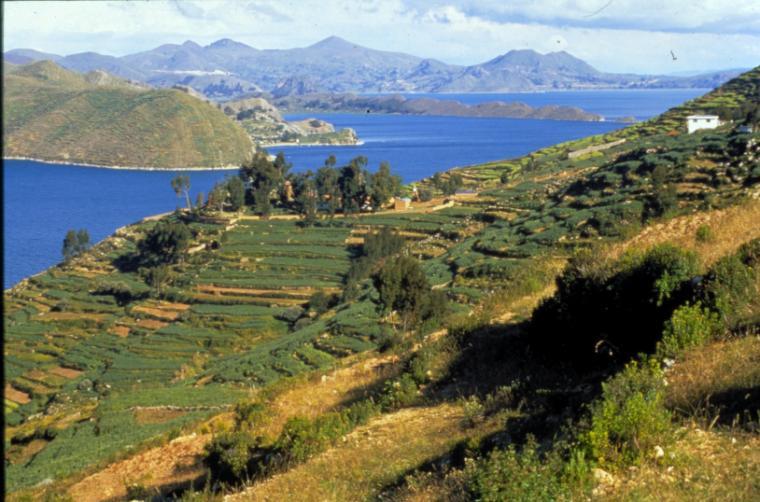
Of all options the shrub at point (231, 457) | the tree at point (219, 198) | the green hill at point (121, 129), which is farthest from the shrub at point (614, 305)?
the green hill at point (121, 129)

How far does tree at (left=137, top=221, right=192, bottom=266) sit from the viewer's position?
156 ft

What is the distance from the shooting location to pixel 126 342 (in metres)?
35.5

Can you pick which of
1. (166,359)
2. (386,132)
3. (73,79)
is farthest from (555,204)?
(73,79)

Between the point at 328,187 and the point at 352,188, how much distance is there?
2372 mm

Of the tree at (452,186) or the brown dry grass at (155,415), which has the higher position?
the tree at (452,186)

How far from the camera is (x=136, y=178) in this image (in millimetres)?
111062

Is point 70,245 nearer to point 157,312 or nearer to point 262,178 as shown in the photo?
point 262,178

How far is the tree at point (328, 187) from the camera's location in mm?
56434

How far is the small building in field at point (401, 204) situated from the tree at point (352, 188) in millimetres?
2634

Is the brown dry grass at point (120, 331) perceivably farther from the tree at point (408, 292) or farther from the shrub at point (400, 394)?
the shrub at point (400, 394)

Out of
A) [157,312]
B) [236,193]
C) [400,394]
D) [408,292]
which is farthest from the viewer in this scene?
[236,193]

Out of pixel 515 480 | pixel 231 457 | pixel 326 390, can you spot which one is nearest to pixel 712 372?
pixel 515 480

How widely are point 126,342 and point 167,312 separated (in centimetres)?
442

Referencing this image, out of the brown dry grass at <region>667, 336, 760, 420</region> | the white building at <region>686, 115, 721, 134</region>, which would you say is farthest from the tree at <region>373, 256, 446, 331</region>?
the white building at <region>686, 115, 721, 134</region>
